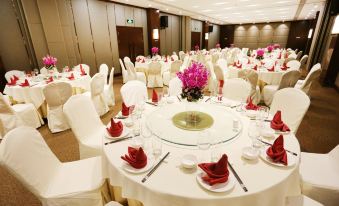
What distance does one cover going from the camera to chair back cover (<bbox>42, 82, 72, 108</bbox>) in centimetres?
324

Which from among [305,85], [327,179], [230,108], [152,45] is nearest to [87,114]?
[230,108]

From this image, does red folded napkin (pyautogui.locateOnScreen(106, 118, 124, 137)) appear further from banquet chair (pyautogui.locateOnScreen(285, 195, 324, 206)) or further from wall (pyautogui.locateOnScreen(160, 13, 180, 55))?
wall (pyautogui.locateOnScreen(160, 13, 180, 55))

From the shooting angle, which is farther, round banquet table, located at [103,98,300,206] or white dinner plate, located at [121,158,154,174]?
white dinner plate, located at [121,158,154,174]

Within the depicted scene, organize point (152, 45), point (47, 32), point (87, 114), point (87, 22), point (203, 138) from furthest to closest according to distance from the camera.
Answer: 1. point (152, 45)
2. point (87, 22)
3. point (47, 32)
4. point (87, 114)
5. point (203, 138)

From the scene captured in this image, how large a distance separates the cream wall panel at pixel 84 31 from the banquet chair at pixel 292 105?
7.09 m

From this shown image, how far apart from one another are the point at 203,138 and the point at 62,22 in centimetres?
712

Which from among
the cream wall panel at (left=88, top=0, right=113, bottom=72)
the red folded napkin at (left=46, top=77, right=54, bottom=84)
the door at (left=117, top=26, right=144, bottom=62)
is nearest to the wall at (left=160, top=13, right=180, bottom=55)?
the door at (left=117, top=26, right=144, bottom=62)

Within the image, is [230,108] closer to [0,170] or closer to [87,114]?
[87,114]

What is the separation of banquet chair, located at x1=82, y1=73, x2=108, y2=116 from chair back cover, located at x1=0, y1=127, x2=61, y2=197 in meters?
2.26

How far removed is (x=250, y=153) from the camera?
133 centimetres

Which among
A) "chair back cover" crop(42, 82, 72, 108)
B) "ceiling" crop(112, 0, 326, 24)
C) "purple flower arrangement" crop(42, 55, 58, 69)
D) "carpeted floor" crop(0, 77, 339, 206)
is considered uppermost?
"ceiling" crop(112, 0, 326, 24)

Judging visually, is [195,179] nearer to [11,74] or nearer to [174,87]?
[174,87]

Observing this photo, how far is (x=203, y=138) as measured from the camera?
1.39 meters

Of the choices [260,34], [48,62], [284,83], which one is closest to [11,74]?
[48,62]
